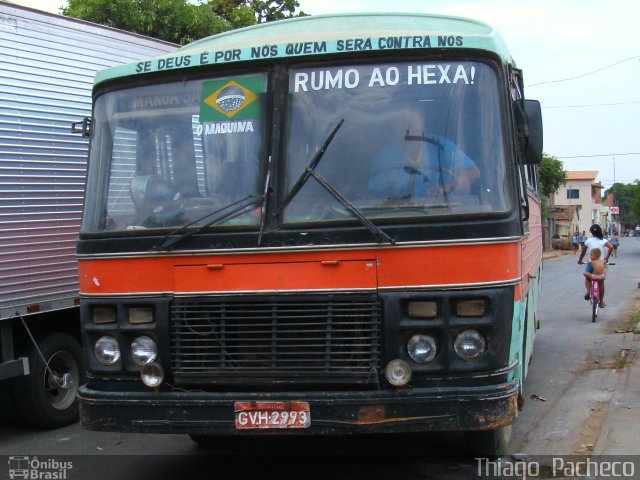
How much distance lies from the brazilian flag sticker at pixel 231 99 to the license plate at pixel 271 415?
1.73 metres

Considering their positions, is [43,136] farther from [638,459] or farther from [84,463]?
[638,459]

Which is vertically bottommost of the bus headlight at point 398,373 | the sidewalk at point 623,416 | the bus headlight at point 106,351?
the sidewalk at point 623,416

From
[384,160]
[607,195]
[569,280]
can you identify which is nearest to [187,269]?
[384,160]

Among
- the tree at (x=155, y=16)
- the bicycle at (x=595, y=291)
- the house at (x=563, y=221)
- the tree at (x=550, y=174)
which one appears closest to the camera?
the bicycle at (x=595, y=291)

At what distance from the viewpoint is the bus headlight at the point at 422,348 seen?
4.52 metres

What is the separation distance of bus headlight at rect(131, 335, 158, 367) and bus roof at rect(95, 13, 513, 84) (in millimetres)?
1705

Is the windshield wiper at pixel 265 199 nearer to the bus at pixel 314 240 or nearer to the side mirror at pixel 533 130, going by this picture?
the bus at pixel 314 240

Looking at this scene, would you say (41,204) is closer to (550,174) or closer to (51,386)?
(51,386)

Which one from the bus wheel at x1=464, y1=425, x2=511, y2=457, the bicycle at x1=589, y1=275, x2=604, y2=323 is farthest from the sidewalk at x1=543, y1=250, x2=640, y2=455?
the bicycle at x1=589, y1=275, x2=604, y2=323

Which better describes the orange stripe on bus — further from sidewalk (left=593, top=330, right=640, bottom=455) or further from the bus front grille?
sidewalk (left=593, top=330, right=640, bottom=455)

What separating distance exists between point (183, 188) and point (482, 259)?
187 cm

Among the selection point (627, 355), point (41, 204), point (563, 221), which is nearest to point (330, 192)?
point (41, 204)

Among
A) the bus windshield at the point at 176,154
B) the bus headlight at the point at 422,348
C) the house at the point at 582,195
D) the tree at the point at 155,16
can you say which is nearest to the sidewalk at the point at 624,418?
the bus headlight at the point at 422,348

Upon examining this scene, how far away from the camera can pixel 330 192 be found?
184 inches
